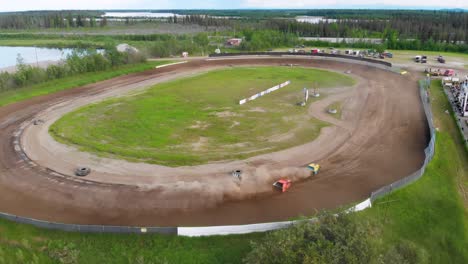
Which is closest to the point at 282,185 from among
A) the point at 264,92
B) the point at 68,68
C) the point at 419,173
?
the point at 419,173

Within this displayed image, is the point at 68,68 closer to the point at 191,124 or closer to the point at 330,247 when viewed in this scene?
the point at 191,124

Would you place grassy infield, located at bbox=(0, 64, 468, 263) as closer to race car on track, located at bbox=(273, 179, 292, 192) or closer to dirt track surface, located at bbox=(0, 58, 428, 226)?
dirt track surface, located at bbox=(0, 58, 428, 226)

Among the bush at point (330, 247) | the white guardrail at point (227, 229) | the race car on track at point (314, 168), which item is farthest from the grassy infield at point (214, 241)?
the race car on track at point (314, 168)

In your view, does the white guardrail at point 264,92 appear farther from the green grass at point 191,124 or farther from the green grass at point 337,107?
the green grass at point 337,107

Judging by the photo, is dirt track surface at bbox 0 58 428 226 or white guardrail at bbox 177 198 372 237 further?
dirt track surface at bbox 0 58 428 226

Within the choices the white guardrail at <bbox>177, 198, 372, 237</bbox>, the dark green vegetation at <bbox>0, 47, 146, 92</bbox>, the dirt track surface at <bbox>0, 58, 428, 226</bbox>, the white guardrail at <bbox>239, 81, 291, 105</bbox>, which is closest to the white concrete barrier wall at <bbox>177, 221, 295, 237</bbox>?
the white guardrail at <bbox>177, 198, 372, 237</bbox>
